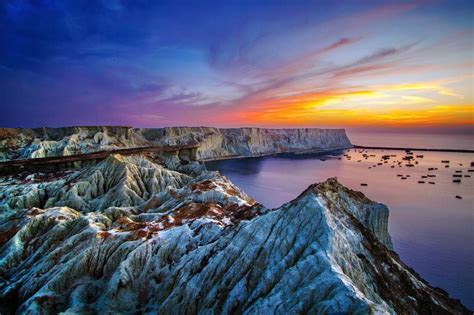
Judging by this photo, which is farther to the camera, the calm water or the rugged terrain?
the calm water

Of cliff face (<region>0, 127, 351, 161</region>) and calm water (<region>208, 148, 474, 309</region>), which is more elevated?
cliff face (<region>0, 127, 351, 161</region>)

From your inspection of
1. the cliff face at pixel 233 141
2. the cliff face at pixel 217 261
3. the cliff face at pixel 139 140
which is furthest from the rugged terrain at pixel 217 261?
the cliff face at pixel 233 141

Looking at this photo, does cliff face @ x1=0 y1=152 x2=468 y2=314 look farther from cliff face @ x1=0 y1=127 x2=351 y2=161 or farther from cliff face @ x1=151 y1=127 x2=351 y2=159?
cliff face @ x1=151 y1=127 x2=351 y2=159

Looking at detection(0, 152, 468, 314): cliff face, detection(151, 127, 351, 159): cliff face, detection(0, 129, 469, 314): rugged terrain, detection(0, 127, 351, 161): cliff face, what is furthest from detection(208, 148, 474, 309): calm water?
detection(0, 127, 351, 161): cliff face

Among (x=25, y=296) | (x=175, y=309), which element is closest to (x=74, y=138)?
(x=25, y=296)

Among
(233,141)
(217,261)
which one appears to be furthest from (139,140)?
(217,261)

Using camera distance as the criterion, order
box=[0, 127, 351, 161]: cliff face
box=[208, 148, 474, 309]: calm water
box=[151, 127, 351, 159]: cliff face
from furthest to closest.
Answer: box=[151, 127, 351, 159]: cliff face < box=[0, 127, 351, 161]: cliff face < box=[208, 148, 474, 309]: calm water

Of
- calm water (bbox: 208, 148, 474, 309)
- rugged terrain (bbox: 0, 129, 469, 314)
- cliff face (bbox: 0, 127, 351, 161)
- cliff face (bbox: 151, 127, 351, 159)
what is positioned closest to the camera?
rugged terrain (bbox: 0, 129, 469, 314)
